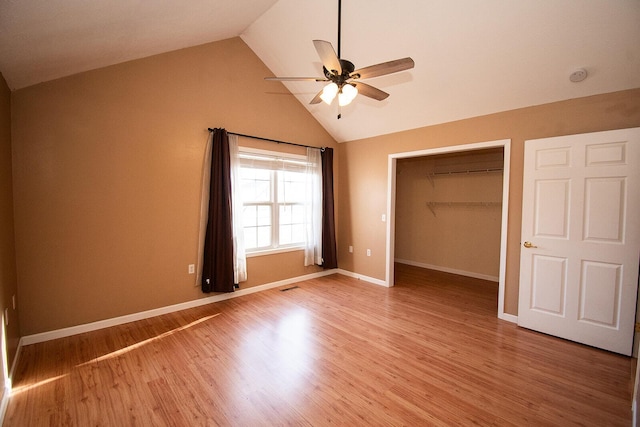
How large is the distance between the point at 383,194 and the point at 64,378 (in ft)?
13.9

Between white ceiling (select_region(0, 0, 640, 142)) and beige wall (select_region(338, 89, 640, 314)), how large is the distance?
123 millimetres

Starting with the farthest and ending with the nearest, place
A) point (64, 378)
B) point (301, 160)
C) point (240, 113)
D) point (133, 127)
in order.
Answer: point (301, 160) < point (240, 113) < point (133, 127) < point (64, 378)

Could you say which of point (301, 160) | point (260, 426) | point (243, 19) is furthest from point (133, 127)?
point (260, 426)

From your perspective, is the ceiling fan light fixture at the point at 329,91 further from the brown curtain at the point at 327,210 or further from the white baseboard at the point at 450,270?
the white baseboard at the point at 450,270

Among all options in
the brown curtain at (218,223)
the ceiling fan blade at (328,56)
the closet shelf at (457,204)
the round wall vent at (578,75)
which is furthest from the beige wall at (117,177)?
the closet shelf at (457,204)

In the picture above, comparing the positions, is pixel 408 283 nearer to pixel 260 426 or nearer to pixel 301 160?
pixel 301 160

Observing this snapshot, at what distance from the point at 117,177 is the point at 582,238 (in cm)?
491

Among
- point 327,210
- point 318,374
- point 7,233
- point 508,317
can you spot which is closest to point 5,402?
point 7,233

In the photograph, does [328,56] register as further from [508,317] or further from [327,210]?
[508,317]

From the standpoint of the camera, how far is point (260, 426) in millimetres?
1704

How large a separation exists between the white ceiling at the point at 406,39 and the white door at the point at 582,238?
2.02 ft

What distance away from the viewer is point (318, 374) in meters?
2.23

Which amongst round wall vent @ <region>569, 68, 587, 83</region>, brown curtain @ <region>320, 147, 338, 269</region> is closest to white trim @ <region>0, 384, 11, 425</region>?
brown curtain @ <region>320, 147, 338, 269</region>

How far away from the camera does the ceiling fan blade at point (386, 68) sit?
Result: 1915 millimetres
